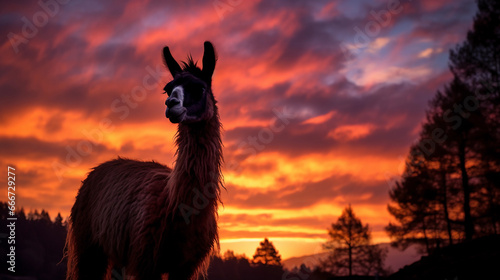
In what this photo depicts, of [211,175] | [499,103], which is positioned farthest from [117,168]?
[499,103]

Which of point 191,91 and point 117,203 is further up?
point 191,91

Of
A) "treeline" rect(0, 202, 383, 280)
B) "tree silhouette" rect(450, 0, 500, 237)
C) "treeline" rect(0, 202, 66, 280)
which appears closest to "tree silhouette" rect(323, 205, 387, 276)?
"treeline" rect(0, 202, 383, 280)

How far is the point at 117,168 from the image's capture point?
6.45 m

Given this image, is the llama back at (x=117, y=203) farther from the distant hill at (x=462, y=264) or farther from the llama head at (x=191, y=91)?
the distant hill at (x=462, y=264)

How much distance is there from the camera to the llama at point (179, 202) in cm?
467

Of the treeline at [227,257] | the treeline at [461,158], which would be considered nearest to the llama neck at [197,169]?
the treeline at [227,257]

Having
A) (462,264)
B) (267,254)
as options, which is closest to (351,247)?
(267,254)

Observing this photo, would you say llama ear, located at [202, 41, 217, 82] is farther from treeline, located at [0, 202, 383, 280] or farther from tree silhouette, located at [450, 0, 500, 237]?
tree silhouette, located at [450, 0, 500, 237]

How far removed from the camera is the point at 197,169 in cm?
477

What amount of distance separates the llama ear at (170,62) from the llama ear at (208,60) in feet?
1.79

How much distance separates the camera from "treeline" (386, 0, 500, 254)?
19.6 meters

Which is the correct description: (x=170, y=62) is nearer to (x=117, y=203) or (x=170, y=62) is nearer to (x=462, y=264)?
(x=117, y=203)

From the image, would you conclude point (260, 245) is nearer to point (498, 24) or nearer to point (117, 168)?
point (498, 24)

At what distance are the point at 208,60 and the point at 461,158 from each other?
65.8 ft
